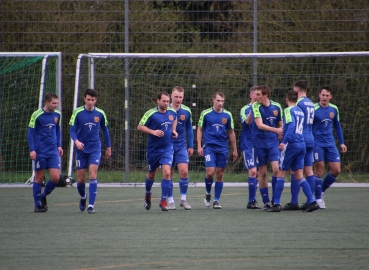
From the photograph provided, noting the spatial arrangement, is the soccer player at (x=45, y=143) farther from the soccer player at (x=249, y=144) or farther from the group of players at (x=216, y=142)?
the soccer player at (x=249, y=144)

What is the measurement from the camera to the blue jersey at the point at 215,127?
1227 centimetres

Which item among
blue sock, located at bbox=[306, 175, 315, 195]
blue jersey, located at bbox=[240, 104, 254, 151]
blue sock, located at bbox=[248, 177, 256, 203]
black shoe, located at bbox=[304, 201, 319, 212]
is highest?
blue jersey, located at bbox=[240, 104, 254, 151]

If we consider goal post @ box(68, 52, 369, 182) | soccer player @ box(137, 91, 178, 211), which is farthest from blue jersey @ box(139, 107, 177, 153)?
goal post @ box(68, 52, 369, 182)

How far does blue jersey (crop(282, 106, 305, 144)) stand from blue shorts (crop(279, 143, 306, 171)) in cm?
9

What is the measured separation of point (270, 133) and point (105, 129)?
2.54 metres

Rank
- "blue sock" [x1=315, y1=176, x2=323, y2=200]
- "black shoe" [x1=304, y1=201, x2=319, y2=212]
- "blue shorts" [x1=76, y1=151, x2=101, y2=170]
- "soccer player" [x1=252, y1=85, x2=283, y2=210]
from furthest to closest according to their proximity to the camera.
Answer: "blue sock" [x1=315, y1=176, x2=323, y2=200] < "soccer player" [x1=252, y1=85, x2=283, y2=210] < "blue shorts" [x1=76, y1=151, x2=101, y2=170] < "black shoe" [x1=304, y1=201, x2=319, y2=212]

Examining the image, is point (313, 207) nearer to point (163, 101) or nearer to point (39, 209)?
point (163, 101)

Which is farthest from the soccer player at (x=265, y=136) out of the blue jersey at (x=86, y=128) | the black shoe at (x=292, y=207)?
the blue jersey at (x=86, y=128)

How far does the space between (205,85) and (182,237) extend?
9.40 m

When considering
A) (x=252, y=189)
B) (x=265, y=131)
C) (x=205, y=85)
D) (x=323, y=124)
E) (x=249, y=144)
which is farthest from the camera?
(x=205, y=85)

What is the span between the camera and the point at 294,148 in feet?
36.4

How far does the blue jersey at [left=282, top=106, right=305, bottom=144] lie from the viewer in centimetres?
1106

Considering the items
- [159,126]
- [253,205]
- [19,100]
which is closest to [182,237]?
[159,126]

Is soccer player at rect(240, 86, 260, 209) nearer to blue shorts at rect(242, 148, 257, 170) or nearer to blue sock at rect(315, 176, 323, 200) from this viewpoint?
blue shorts at rect(242, 148, 257, 170)
